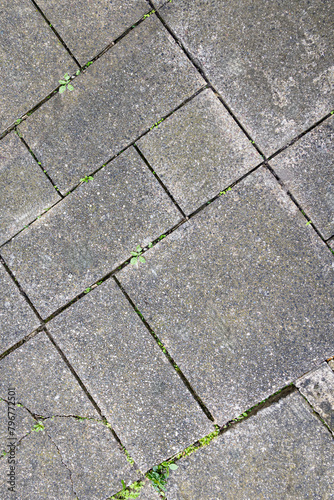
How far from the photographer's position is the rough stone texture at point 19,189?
2.44 m

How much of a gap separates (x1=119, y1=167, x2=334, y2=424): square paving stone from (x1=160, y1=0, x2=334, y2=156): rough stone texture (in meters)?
0.40

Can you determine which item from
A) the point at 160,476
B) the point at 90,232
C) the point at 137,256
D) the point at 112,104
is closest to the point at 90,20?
the point at 112,104

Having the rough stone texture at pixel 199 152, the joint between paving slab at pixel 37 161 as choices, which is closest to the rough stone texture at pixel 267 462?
the rough stone texture at pixel 199 152

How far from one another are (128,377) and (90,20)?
2691mm

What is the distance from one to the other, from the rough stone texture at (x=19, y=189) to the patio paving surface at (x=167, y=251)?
0.01m

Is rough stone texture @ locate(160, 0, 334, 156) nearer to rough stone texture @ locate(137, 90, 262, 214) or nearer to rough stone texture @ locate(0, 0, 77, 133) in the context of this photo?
rough stone texture @ locate(137, 90, 262, 214)

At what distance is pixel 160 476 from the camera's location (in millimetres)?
2283

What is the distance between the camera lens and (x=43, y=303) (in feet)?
7.98

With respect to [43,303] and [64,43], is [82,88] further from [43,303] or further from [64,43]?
[43,303]

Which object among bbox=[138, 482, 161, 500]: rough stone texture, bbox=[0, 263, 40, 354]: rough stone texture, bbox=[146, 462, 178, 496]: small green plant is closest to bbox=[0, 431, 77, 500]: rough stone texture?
bbox=[138, 482, 161, 500]: rough stone texture

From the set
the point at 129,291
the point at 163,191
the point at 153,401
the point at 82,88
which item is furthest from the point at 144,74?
the point at 153,401

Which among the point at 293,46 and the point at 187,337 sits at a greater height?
the point at 293,46

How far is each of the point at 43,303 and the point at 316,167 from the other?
2.26 metres

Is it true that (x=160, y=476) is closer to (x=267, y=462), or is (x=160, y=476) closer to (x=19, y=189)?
(x=267, y=462)
